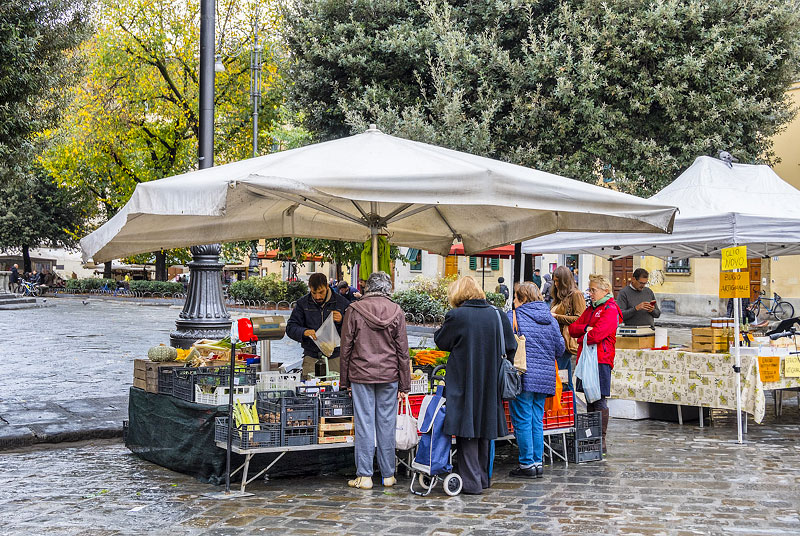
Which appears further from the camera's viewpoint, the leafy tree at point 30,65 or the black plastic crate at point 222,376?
the leafy tree at point 30,65

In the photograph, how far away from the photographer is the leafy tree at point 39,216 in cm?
4881

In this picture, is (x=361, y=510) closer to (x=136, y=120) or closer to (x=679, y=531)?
(x=679, y=531)

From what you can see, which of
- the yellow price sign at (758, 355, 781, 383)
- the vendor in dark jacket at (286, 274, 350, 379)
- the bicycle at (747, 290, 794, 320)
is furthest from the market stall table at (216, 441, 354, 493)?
the bicycle at (747, 290, 794, 320)

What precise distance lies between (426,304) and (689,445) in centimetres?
1667

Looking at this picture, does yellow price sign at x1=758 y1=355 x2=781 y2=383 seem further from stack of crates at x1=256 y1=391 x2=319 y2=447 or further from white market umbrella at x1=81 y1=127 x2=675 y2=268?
stack of crates at x1=256 y1=391 x2=319 y2=447

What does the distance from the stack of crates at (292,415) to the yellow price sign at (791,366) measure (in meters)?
6.03

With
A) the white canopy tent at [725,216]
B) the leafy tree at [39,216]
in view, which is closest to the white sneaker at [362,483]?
the white canopy tent at [725,216]

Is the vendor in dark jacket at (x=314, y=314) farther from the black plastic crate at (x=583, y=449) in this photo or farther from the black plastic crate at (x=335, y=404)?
the black plastic crate at (x=583, y=449)

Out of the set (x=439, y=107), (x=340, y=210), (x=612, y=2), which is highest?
(x=612, y=2)

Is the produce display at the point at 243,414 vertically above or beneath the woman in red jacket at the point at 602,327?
beneath

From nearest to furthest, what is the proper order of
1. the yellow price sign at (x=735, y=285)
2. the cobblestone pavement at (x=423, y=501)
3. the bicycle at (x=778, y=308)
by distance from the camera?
the cobblestone pavement at (x=423, y=501)
the yellow price sign at (x=735, y=285)
the bicycle at (x=778, y=308)

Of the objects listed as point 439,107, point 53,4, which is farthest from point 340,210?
point 439,107

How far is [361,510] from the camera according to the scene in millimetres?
6102

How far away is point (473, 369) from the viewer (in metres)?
6.58
